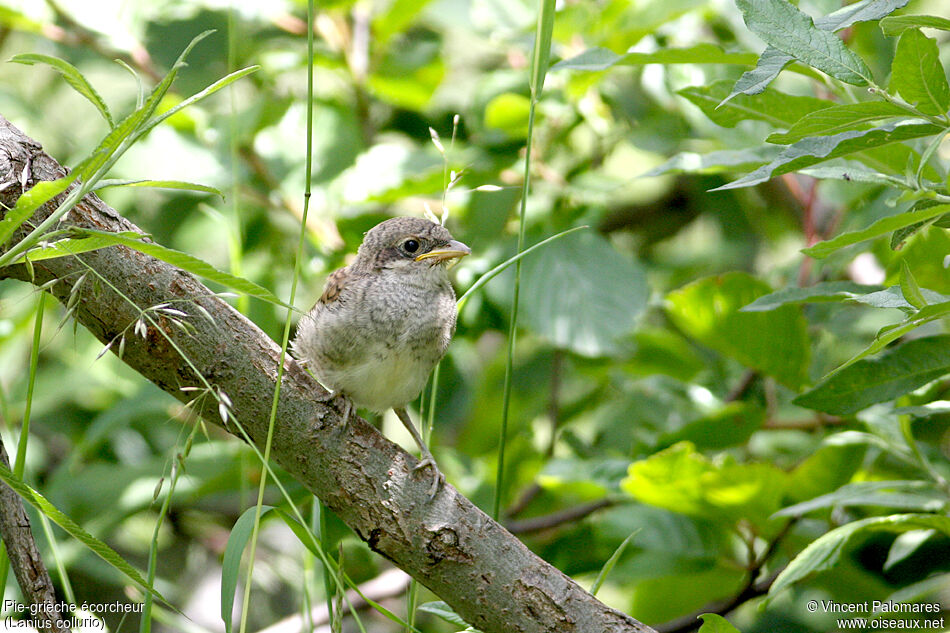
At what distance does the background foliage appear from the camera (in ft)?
7.98

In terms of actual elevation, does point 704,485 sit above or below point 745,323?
below

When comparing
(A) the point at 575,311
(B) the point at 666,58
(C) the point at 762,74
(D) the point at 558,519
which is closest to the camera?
(C) the point at 762,74

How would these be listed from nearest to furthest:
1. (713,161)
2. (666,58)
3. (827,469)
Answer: (666,58) → (713,161) → (827,469)

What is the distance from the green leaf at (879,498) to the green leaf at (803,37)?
1073 mm

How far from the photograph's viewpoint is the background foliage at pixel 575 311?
243 cm

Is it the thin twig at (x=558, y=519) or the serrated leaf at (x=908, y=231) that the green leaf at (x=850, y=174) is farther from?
the thin twig at (x=558, y=519)

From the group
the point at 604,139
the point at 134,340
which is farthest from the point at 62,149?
the point at 134,340

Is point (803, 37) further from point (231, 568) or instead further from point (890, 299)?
point (231, 568)

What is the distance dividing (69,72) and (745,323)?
210cm

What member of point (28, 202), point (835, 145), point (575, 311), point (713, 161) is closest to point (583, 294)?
point (575, 311)

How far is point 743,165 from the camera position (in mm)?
2281

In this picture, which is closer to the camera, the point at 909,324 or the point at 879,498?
the point at 909,324

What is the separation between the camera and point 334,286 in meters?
2.71

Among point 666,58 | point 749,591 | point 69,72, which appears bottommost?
point 749,591
